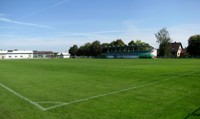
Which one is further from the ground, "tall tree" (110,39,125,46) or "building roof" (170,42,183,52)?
"tall tree" (110,39,125,46)

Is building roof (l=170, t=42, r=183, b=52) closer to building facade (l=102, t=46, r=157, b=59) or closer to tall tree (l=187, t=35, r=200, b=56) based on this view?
building facade (l=102, t=46, r=157, b=59)

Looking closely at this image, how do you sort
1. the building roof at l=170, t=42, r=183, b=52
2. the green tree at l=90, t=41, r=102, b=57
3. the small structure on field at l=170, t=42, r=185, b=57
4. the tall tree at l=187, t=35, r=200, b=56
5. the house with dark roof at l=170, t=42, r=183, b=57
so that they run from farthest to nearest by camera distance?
the green tree at l=90, t=41, r=102, b=57
the building roof at l=170, t=42, r=183, b=52
the house with dark roof at l=170, t=42, r=183, b=57
the small structure on field at l=170, t=42, r=185, b=57
the tall tree at l=187, t=35, r=200, b=56

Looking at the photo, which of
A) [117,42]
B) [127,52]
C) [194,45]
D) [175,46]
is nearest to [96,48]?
[117,42]

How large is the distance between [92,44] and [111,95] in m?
154

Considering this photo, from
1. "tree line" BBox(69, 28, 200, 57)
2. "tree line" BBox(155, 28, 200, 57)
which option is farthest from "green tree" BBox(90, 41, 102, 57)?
"tree line" BBox(155, 28, 200, 57)

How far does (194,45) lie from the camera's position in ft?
364

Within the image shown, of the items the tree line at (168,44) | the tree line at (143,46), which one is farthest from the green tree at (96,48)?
the tree line at (168,44)

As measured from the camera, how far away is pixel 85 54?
17138 centimetres

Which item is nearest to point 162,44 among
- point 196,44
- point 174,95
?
point 196,44

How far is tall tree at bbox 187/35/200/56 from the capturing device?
360 feet

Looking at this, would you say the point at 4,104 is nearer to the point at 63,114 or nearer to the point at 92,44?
the point at 63,114

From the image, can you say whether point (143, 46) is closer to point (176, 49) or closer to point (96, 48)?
point (176, 49)

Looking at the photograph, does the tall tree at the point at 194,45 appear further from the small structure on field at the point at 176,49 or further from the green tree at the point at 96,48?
the green tree at the point at 96,48

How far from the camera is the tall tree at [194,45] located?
109625 mm
